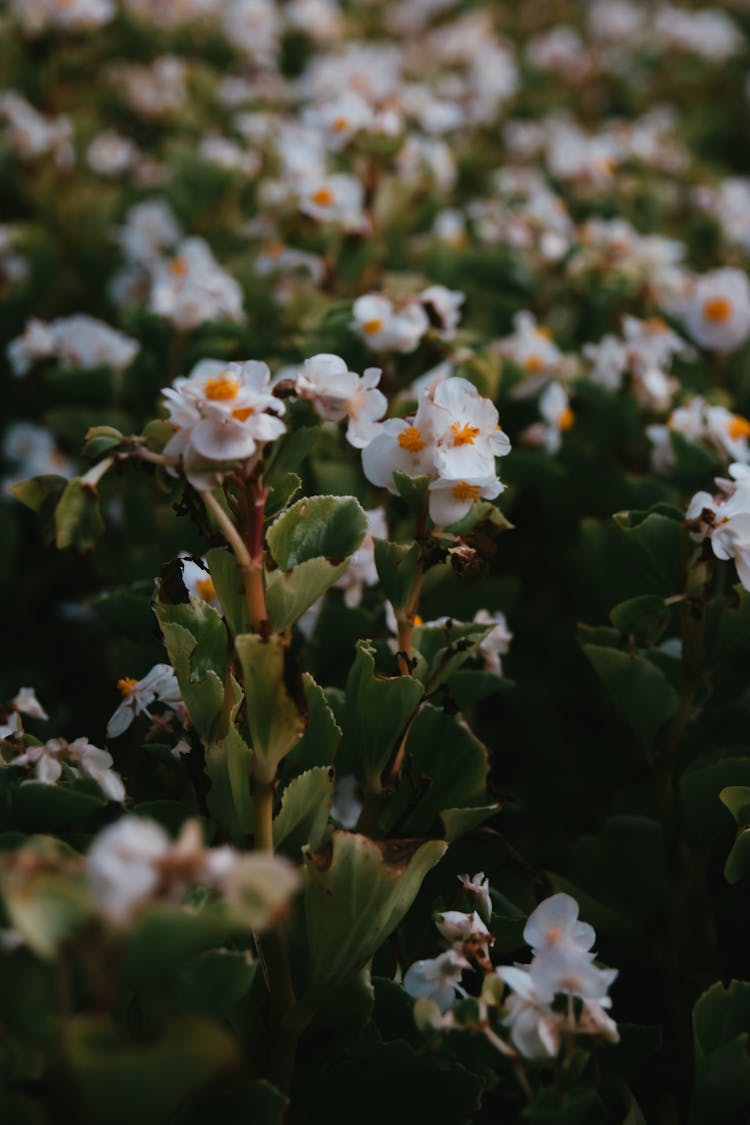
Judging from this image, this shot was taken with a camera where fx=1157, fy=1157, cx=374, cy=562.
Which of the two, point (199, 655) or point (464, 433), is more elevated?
point (464, 433)

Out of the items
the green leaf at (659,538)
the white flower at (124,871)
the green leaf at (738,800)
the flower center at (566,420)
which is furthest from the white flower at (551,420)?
the white flower at (124,871)

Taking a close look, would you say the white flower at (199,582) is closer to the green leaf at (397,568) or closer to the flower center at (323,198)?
the green leaf at (397,568)

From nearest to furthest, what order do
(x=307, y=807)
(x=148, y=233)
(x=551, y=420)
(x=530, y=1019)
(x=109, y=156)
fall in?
(x=530, y=1019) < (x=307, y=807) < (x=551, y=420) < (x=148, y=233) < (x=109, y=156)

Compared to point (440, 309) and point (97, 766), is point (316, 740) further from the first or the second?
point (440, 309)

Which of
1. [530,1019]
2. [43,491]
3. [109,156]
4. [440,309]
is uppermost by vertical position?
[43,491]

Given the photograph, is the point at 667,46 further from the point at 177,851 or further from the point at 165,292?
the point at 177,851

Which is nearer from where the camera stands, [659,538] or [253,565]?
[253,565]

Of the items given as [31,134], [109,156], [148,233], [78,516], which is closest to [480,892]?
[78,516]
